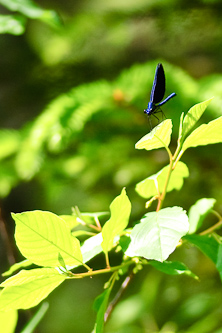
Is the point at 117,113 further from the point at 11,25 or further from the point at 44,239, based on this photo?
the point at 44,239

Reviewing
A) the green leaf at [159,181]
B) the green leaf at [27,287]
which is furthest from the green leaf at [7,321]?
the green leaf at [159,181]

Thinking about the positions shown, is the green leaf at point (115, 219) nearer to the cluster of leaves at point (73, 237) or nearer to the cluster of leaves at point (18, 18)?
the cluster of leaves at point (73, 237)

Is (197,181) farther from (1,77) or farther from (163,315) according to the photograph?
(1,77)

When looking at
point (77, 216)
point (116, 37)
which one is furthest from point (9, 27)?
point (116, 37)

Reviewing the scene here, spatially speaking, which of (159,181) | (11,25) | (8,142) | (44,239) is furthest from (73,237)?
(8,142)

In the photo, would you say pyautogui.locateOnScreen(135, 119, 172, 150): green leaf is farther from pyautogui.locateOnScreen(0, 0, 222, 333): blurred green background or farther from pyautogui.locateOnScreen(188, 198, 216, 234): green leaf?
pyautogui.locateOnScreen(0, 0, 222, 333): blurred green background
